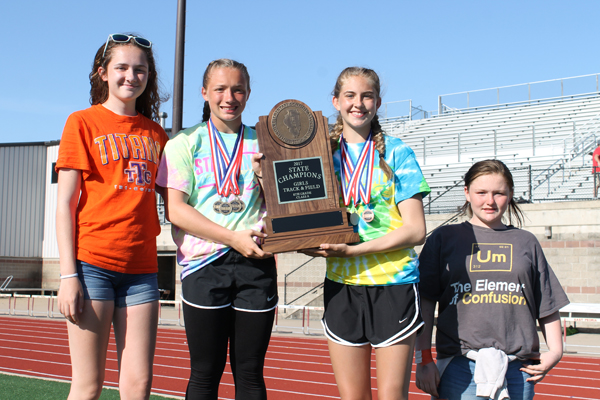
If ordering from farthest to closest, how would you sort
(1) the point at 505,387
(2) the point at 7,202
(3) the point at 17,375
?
(2) the point at 7,202 → (3) the point at 17,375 → (1) the point at 505,387

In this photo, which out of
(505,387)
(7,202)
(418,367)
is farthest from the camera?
(7,202)

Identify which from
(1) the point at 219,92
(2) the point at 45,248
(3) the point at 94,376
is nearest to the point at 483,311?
(1) the point at 219,92

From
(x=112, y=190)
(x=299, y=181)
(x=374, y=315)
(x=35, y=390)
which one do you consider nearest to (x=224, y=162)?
(x=299, y=181)

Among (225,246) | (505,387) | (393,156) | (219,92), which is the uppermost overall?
(219,92)

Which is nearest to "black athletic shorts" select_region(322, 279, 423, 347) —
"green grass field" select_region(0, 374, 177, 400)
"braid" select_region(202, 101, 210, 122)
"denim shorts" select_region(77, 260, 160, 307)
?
"denim shorts" select_region(77, 260, 160, 307)

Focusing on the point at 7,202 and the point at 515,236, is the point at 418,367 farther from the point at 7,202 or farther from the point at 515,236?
the point at 7,202

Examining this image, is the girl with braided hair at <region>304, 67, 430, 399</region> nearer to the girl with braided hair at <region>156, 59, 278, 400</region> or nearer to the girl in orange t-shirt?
the girl with braided hair at <region>156, 59, 278, 400</region>

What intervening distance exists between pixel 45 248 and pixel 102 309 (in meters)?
23.1

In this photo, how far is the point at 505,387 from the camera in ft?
7.87

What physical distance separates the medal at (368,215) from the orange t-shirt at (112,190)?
992 millimetres

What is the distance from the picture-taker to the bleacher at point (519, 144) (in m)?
13.6

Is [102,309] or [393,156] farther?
[393,156]

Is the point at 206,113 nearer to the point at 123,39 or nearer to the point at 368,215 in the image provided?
the point at 123,39

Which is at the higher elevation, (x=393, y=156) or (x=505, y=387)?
(x=393, y=156)
